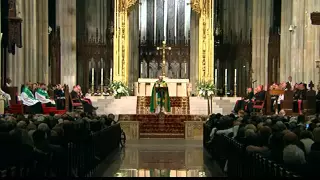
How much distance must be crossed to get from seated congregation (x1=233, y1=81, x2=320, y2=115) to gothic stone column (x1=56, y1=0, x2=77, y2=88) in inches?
447

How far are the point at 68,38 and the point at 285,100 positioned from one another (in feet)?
53.2

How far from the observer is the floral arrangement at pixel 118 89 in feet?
102

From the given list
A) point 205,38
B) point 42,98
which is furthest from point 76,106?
point 205,38

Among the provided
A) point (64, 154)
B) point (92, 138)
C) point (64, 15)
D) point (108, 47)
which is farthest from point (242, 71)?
point (64, 154)

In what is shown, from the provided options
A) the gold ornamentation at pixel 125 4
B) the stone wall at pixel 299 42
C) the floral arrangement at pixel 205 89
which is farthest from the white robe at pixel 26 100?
the gold ornamentation at pixel 125 4

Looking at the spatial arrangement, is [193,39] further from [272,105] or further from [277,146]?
[277,146]

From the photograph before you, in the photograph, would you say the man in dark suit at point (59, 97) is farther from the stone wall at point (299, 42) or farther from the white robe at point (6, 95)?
the stone wall at point (299, 42)

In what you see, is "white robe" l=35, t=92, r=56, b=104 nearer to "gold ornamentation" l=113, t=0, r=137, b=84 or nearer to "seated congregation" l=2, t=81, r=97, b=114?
"seated congregation" l=2, t=81, r=97, b=114

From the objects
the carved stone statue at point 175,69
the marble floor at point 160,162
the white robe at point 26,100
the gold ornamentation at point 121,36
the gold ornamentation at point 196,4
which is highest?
the gold ornamentation at point 196,4

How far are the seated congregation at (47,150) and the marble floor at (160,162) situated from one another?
72 cm

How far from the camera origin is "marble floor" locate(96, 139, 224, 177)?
1296 centimetres

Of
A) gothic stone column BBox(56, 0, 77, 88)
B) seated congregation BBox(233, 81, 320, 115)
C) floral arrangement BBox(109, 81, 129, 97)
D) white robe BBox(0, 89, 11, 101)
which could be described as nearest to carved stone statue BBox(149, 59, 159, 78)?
gothic stone column BBox(56, 0, 77, 88)

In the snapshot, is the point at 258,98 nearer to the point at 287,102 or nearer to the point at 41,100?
the point at 287,102

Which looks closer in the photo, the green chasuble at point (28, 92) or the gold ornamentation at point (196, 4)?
the green chasuble at point (28, 92)
